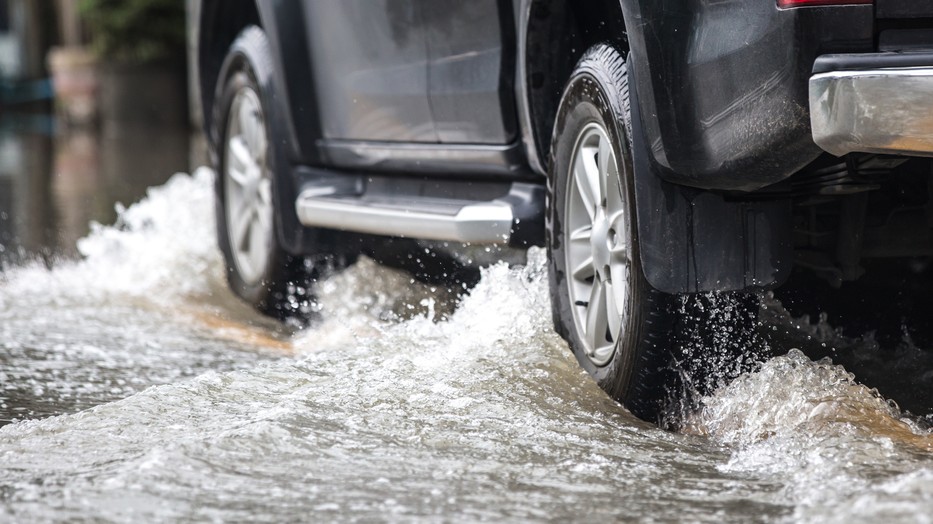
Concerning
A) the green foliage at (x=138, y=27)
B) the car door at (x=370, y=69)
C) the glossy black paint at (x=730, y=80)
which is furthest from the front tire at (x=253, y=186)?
the green foliage at (x=138, y=27)

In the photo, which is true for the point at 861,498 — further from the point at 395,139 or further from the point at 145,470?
the point at 395,139

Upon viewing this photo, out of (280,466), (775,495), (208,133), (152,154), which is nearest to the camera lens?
(775,495)

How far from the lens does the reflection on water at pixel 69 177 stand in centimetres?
684

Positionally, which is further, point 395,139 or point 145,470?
point 395,139

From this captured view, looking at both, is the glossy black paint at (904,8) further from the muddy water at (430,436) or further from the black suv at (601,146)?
the muddy water at (430,436)

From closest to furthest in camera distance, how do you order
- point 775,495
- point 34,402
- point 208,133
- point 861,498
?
point 861,498 → point 775,495 → point 34,402 → point 208,133

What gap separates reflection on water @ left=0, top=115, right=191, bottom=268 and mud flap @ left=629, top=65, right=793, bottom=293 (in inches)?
147

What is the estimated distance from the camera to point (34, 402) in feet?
11.1

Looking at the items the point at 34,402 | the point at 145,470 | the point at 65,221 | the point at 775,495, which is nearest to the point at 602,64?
the point at 775,495

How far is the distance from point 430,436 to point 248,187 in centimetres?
233

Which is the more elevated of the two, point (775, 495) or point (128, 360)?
point (775, 495)

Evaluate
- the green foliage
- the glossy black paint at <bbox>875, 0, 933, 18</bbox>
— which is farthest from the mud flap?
the green foliage

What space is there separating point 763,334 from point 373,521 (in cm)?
132

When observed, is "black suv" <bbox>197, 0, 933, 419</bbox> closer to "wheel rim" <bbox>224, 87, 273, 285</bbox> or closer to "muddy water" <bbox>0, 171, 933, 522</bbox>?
"wheel rim" <bbox>224, 87, 273, 285</bbox>
